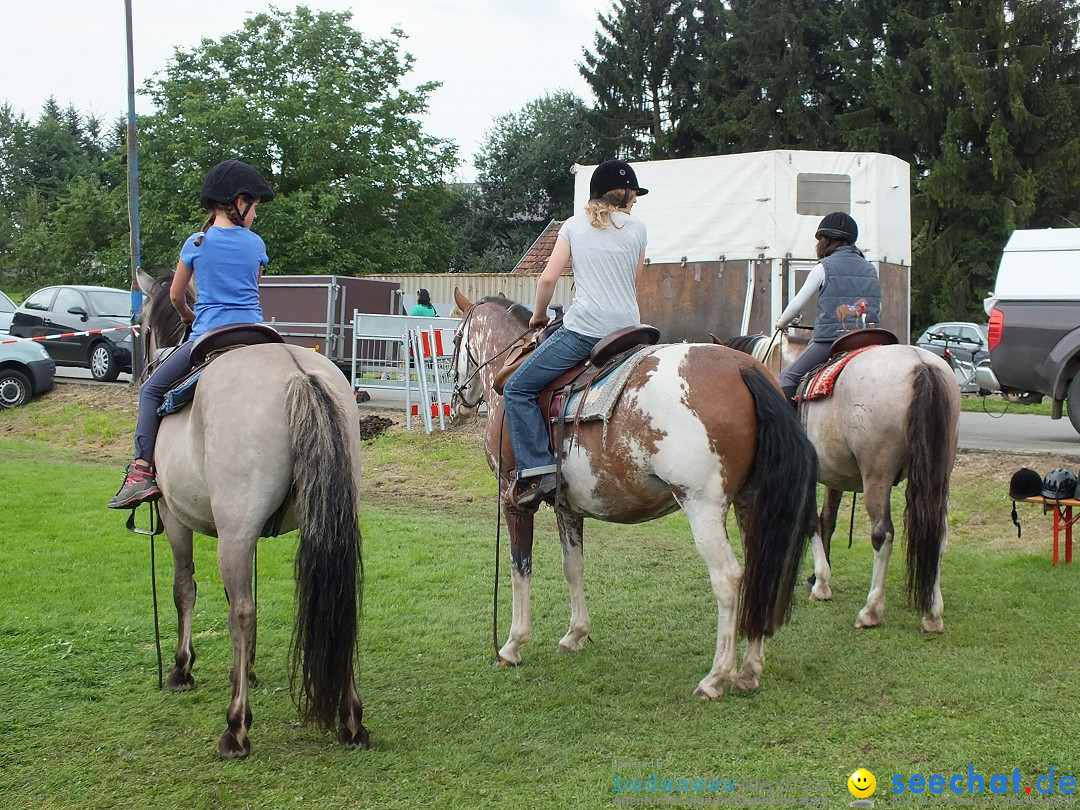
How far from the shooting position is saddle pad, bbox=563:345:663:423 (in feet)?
17.7

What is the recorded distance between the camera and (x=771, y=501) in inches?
201

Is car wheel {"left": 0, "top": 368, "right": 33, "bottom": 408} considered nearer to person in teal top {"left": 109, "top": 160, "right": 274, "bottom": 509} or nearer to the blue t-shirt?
person in teal top {"left": 109, "top": 160, "right": 274, "bottom": 509}

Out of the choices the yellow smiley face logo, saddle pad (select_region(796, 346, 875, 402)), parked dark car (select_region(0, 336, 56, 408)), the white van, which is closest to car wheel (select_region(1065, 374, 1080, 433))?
the white van

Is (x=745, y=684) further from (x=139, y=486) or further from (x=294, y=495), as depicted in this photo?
(x=139, y=486)

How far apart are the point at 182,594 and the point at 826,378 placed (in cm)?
430

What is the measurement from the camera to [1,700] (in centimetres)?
520

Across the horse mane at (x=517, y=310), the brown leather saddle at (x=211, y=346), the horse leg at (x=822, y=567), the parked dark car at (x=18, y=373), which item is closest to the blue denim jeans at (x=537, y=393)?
the horse mane at (x=517, y=310)

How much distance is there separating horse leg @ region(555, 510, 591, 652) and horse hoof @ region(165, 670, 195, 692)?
211 cm

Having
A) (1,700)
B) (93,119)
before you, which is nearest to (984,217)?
(1,700)

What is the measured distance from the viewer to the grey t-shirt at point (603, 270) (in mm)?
5562

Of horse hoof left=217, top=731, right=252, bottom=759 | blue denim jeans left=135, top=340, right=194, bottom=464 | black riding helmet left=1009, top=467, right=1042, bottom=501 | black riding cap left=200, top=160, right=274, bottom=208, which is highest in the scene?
black riding cap left=200, top=160, right=274, bottom=208

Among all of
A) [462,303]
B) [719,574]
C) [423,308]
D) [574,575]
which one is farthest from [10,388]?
[719,574]

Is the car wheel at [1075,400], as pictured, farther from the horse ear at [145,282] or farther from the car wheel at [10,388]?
the car wheel at [10,388]

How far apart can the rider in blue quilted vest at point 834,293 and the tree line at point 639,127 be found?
89.7 ft
